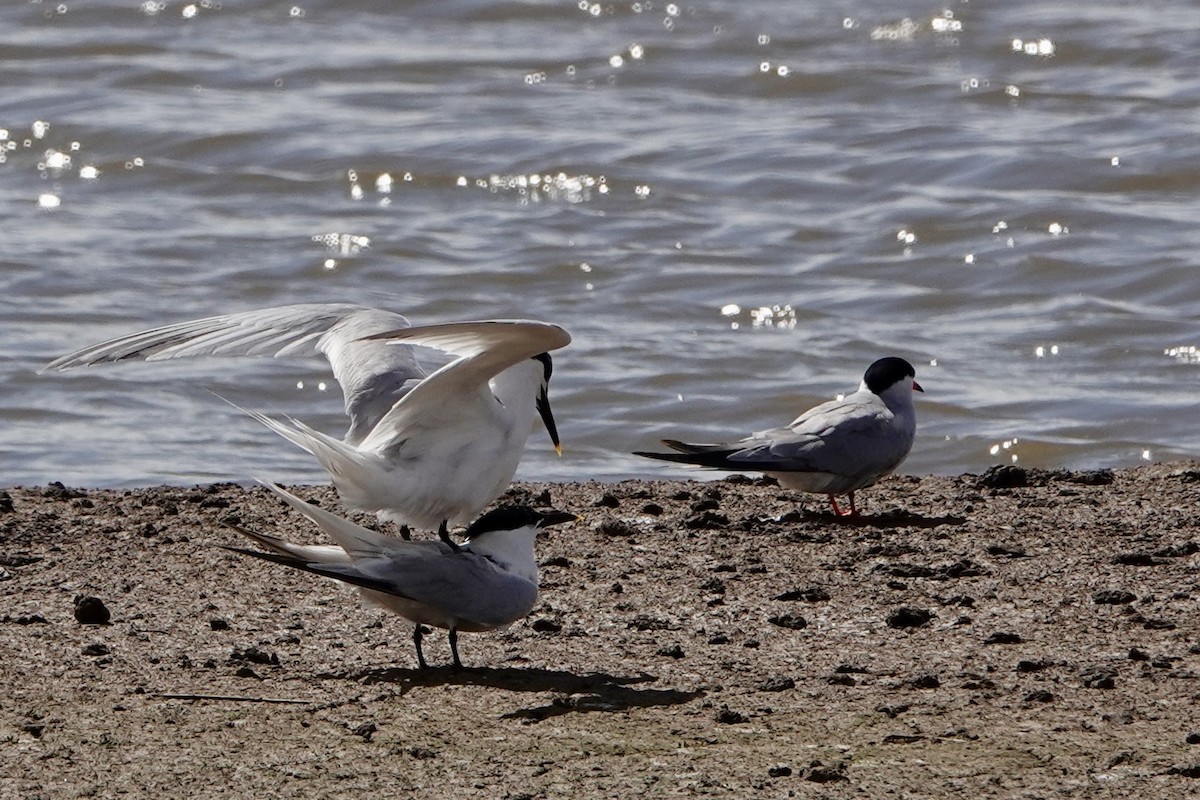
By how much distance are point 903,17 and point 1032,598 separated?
1323 cm

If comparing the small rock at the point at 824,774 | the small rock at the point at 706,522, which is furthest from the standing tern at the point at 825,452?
the small rock at the point at 824,774

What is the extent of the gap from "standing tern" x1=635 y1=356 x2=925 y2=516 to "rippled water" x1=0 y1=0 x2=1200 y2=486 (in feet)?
5.33

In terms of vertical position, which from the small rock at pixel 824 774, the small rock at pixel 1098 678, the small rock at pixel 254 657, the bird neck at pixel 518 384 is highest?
the bird neck at pixel 518 384

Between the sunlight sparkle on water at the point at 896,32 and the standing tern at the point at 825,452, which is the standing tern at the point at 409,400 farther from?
the sunlight sparkle on water at the point at 896,32

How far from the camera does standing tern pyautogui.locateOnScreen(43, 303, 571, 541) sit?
566 cm

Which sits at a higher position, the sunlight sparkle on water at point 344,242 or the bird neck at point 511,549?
the sunlight sparkle on water at point 344,242

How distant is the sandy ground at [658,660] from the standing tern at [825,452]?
6.5 inches

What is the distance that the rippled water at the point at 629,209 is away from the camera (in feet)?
33.0

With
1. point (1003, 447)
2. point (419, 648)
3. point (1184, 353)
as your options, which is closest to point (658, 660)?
point (419, 648)

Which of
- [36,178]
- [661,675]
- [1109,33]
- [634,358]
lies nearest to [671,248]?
[634,358]

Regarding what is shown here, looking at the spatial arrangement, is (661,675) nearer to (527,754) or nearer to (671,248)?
(527,754)

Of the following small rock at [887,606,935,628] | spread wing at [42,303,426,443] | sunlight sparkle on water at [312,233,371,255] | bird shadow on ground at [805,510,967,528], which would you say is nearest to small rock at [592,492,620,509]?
bird shadow on ground at [805,510,967,528]

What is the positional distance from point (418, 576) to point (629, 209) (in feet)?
28.6

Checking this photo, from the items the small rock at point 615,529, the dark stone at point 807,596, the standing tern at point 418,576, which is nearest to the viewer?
the standing tern at point 418,576
